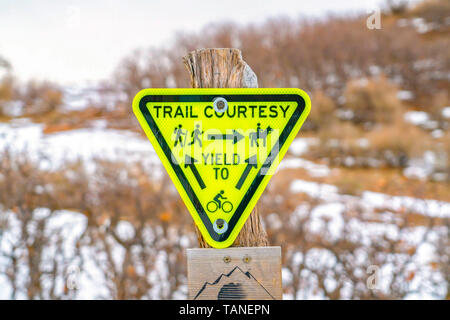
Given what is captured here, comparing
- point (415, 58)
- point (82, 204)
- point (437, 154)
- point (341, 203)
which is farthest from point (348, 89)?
point (82, 204)

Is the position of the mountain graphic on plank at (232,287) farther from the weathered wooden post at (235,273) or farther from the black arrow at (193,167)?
the black arrow at (193,167)

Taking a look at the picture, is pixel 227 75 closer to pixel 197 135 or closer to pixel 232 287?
pixel 197 135

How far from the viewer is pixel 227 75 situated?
156 cm

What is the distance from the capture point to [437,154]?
1133 centimetres

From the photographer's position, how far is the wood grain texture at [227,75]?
1.55 m

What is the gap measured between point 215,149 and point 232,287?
47 cm

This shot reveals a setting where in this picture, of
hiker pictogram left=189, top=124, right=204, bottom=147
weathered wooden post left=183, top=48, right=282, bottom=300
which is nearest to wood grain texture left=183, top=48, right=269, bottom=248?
weathered wooden post left=183, top=48, right=282, bottom=300

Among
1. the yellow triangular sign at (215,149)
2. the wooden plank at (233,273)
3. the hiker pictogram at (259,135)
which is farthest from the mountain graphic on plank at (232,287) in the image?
the hiker pictogram at (259,135)

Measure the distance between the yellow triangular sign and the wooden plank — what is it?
5cm

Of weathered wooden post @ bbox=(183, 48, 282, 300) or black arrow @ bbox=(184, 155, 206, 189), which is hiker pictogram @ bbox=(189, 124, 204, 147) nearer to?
black arrow @ bbox=(184, 155, 206, 189)

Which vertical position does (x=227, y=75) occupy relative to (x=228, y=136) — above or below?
above

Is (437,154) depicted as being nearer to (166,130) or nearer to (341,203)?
(341,203)

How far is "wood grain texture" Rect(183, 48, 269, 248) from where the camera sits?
5.08ft

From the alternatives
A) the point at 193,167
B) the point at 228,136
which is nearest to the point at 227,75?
the point at 228,136
